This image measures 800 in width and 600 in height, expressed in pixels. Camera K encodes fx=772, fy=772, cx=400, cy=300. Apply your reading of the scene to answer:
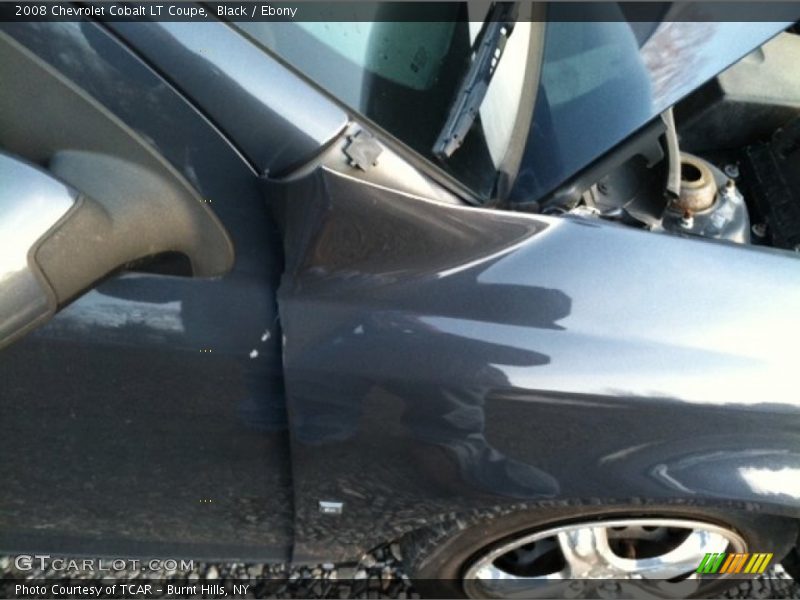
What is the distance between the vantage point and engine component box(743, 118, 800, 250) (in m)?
1.81

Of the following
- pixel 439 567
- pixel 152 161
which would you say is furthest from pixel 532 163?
pixel 439 567

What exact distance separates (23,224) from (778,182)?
1720 mm

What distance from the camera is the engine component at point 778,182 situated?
181 cm

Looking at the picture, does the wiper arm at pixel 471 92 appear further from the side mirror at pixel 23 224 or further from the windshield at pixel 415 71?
the side mirror at pixel 23 224

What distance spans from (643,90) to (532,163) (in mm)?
203

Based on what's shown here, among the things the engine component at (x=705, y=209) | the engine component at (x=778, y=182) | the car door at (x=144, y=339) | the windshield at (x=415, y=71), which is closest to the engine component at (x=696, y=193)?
the engine component at (x=705, y=209)

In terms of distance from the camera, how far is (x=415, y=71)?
1396mm

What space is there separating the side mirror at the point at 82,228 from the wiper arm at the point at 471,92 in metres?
0.39

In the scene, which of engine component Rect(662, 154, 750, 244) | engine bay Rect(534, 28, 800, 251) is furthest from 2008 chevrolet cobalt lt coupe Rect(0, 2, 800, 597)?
engine component Rect(662, 154, 750, 244)

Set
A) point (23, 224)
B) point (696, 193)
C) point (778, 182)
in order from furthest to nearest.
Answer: point (778, 182), point (696, 193), point (23, 224)

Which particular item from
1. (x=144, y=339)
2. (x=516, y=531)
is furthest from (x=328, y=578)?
(x=144, y=339)

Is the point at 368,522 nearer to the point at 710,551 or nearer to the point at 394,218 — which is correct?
the point at 394,218

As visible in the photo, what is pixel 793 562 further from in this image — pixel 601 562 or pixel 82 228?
pixel 82 228

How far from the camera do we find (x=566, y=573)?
166 centimetres
